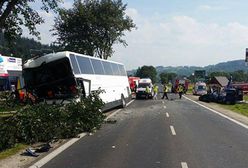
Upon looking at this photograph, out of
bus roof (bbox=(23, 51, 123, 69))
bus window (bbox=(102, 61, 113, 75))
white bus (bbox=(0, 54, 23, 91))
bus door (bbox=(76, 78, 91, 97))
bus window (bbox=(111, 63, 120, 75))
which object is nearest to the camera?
bus roof (bbox=(23, 51, 123, 69))

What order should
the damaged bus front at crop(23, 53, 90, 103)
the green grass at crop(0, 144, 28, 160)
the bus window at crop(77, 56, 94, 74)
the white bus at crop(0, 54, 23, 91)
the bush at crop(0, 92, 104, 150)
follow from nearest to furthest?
the green grass at crop(0, 144, 28, 160) → the bush at crop(0, 92, 104, 150) → the damaged bus front at crop(23, 53, 90, 103) → the bus window at crop(77, 56, 94, 74) → the white bus at crop(0, 54, 23, 91)

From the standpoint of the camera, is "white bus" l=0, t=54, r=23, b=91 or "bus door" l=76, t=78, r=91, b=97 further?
"white bus" l=0, t=54, r=23, b=91

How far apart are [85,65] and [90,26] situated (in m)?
28.4

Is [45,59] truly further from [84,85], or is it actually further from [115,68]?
[115,68]

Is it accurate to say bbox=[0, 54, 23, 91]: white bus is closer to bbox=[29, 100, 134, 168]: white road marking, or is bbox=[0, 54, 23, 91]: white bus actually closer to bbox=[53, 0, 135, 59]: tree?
bbox=[53, 0, 135, 59]: tree

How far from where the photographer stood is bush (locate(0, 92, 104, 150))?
13.0 meters

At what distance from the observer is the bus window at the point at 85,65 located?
2118 cm

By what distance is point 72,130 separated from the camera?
1512cm

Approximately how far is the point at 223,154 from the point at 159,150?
170 centimetres

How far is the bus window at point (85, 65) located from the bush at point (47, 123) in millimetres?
4250

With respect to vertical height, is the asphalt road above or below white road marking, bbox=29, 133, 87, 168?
below

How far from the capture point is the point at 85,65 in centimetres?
2205

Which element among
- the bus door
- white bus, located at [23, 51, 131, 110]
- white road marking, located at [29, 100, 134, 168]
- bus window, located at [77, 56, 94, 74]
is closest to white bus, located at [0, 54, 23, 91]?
bus window, located at [77, 56, 94, 74]

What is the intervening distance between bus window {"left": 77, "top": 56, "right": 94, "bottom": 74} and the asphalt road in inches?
178
